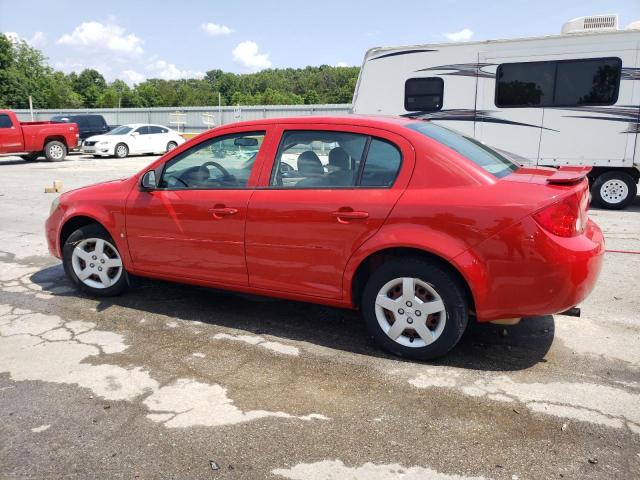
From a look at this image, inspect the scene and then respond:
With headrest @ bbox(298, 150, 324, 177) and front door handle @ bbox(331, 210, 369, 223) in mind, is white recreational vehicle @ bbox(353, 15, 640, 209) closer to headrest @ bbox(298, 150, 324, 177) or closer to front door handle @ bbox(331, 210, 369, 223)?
headrest @ bbox(298, 150, 324, 177)

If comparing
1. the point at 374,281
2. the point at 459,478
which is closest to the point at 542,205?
the point at 374,281

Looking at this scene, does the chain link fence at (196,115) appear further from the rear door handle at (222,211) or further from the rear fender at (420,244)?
the rear fender at (420,244)

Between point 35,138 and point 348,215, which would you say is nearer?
point 348,215

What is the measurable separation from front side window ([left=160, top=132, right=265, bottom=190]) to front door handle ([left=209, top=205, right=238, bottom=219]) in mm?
187

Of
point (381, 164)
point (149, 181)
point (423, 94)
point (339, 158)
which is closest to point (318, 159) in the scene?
point (339, 158)

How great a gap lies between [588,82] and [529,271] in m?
7.95

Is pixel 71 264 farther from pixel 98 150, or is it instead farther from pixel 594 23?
pixel 98 150

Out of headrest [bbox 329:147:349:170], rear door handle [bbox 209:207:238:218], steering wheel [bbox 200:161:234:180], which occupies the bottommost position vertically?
rear door handle [bbox 209:207:238:218]

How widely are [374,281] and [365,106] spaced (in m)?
8.44

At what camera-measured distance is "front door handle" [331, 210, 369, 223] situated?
356cm

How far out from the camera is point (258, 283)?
408cm

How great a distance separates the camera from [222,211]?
4055 mm

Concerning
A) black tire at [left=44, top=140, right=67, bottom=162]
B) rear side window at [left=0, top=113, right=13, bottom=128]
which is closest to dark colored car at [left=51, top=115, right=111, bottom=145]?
black tire at [left=44, top=140, right=67, bottom=162]

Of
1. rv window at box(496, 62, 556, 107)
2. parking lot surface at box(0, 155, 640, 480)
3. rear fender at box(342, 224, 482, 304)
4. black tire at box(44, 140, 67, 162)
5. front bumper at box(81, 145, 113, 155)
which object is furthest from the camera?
front bumper at box(81, 145, 113, 155)
